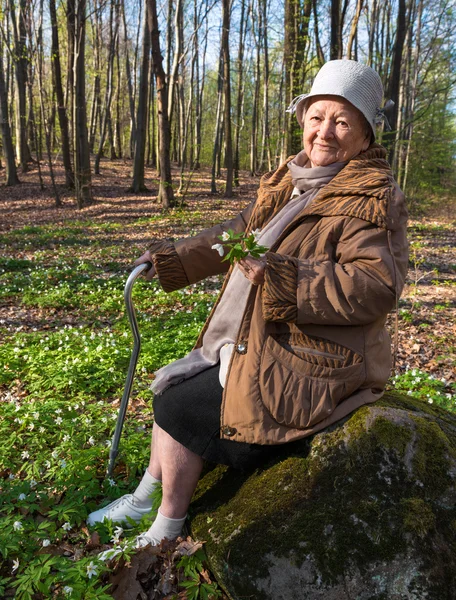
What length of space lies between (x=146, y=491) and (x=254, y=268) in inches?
59.2

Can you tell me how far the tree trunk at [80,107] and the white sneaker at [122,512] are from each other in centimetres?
1531

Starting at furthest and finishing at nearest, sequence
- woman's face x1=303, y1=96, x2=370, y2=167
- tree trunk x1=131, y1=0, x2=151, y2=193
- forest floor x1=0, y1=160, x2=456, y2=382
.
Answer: tree trunk x1=131, y1=0, x2=151, y2=193 → forest floor x1=0, y1=160, x2=456, y2=382 → woman's face x1=303, y1=96, x2=370, y2=167

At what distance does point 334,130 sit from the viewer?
2314mm

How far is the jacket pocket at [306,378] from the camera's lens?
206 centimetres

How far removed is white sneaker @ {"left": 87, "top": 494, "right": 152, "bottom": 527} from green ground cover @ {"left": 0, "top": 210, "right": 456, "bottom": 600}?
7 cm

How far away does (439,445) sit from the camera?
221 centimetres

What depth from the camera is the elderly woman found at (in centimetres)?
204

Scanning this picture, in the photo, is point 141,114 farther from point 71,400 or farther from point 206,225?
point 71,400

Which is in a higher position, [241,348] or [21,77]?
[21,77]

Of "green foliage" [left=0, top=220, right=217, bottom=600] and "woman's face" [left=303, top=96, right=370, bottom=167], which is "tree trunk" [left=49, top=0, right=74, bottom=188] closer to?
"green foliage" [left=0, top=220, right=217, bottom=600]

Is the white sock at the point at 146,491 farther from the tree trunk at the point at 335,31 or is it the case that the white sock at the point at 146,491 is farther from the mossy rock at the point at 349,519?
the tree trunk at the point at 335,31

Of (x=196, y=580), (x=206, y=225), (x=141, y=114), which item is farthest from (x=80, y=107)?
(x=196, y=580)

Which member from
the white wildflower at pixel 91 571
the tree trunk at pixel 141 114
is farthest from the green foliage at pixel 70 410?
the tree trunk at pixel 141 114

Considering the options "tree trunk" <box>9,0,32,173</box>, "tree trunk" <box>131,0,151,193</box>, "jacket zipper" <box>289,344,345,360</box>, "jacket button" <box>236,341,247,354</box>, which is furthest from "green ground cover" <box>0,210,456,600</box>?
"tree trunk" <box>9,0,32,173</box>
